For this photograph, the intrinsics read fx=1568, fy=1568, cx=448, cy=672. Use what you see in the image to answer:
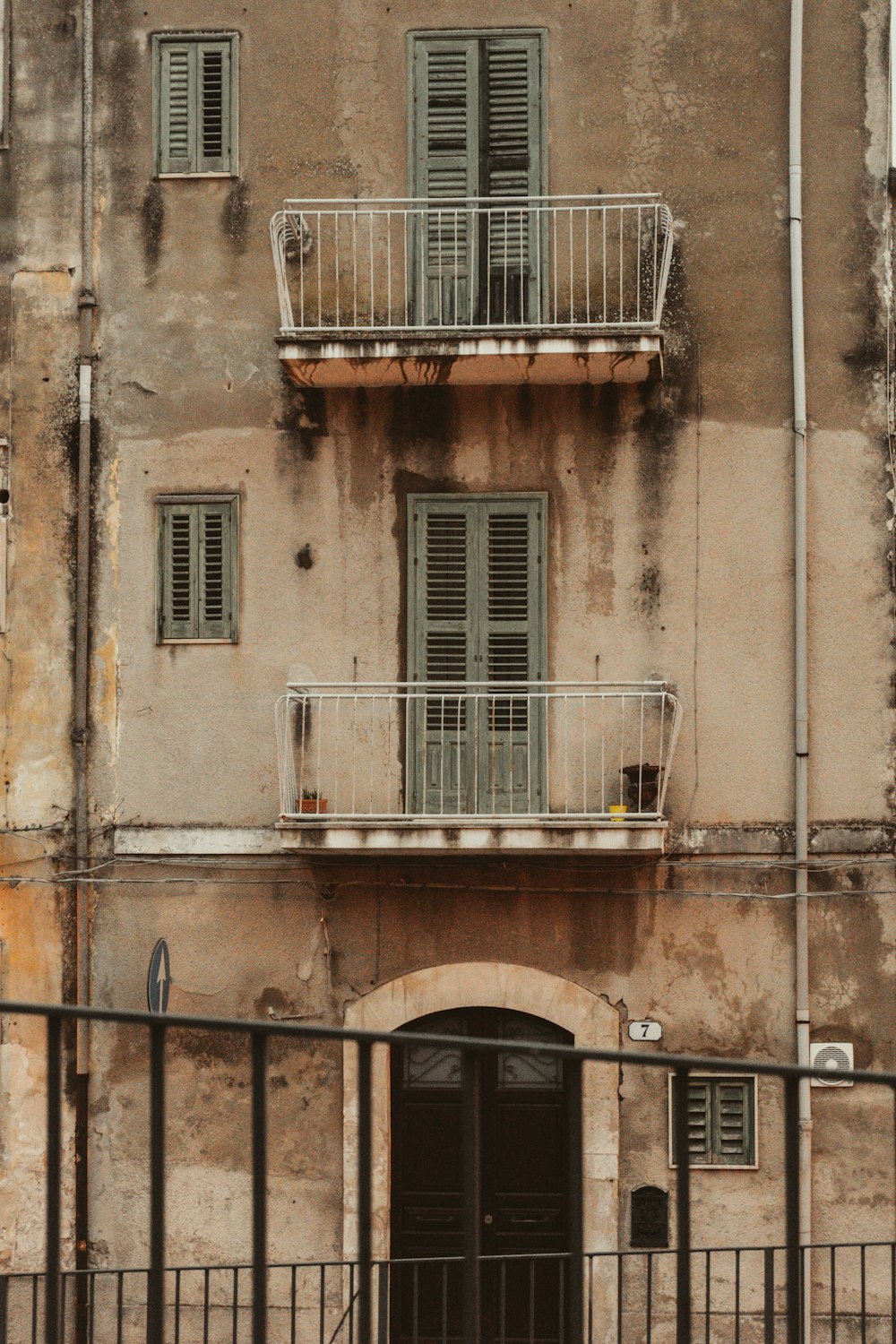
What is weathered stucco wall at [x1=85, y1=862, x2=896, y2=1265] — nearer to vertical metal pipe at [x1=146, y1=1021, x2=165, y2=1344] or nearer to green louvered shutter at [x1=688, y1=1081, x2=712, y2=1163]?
green louvered shutter at [x1=688, y1=1081, x2=712, y2=1163]

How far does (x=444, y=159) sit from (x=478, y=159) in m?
0.26

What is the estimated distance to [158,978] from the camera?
1112 centimetres

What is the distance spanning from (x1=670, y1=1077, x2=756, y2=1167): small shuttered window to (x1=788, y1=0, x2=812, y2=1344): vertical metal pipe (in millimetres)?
401

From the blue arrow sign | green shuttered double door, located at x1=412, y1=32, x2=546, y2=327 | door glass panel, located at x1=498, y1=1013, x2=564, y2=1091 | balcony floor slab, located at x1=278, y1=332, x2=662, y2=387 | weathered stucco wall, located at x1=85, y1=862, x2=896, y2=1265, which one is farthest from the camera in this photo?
green shuttered double door, located at x1=412, y1=32, x2=546, y2=327

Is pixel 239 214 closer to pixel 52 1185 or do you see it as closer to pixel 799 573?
pixel 799 573

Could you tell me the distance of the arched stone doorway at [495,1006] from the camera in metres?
11.4

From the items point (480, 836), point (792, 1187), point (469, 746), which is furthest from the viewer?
point (469, 746)

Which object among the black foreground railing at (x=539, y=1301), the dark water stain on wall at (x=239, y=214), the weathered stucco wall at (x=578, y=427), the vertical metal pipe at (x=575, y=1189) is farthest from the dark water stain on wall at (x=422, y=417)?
the vertical metal pipe at (x=575, y=1189)

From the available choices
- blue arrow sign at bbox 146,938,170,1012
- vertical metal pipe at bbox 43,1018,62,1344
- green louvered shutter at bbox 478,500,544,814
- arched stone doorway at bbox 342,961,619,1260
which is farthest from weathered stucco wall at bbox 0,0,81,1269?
vertical metal pipe at bbox 43,1018,62,1344

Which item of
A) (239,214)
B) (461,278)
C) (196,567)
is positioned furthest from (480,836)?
(239,214)

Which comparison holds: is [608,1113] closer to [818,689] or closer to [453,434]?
[818,689]

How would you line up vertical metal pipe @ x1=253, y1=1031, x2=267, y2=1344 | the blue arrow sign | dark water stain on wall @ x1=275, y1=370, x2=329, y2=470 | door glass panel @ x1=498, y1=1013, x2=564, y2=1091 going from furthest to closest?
dark water stain on wall @ x1=275, y1=370, x2=329, y2=470, door glass panel @ x1=498, y1=1013, x2=564, y2=1091, the blue arrow sign, vertical metal pipe @ x1=253, y1=1031, x2=267, y2=1344

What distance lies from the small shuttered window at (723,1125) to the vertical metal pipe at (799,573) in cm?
40

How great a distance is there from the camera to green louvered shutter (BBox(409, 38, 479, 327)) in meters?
Answer: 11.9
